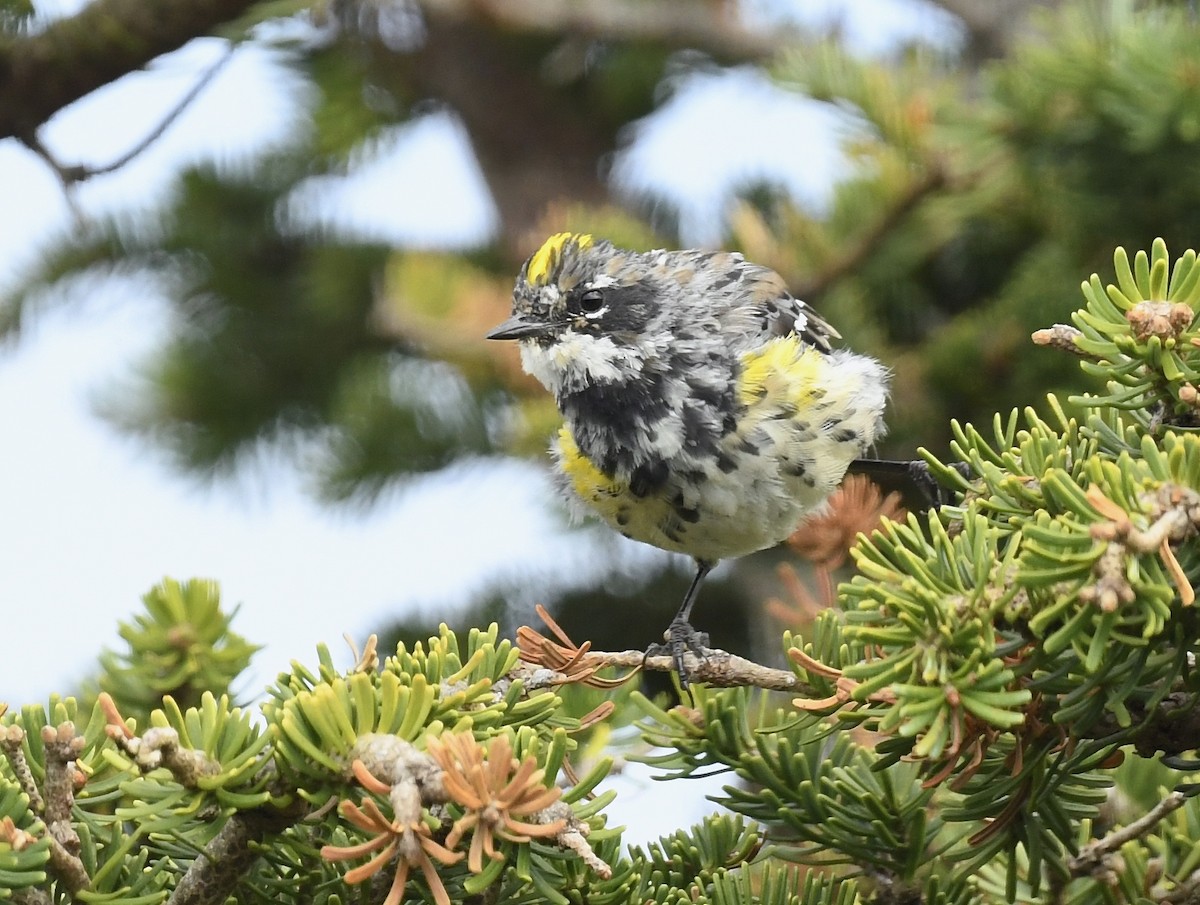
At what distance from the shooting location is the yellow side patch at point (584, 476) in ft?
8.46

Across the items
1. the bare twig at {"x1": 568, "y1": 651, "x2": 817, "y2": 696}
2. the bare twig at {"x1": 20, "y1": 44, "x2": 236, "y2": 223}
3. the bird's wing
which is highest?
the bare twig at {"x1": 20, "y1": 44, "x2": 236, "y2": 223}

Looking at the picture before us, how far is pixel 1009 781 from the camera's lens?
1217 millimetres

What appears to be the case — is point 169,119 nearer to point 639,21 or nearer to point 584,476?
point 584,476

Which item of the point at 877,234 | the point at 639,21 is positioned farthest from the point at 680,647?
the point at 639,21

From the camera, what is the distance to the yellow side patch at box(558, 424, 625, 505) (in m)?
2.58

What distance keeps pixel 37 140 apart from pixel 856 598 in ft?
4.33

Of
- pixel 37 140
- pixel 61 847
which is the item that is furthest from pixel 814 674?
pixel 37 140

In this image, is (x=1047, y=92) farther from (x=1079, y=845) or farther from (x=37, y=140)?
(x=37, y=140)

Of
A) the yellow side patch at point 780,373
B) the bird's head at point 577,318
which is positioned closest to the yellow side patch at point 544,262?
the bird's head at point 577,318

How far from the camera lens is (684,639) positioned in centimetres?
208

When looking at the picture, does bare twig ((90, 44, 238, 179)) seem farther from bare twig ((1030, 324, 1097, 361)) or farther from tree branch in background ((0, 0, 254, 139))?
bare twig ((1030, 324, 1097, 361))

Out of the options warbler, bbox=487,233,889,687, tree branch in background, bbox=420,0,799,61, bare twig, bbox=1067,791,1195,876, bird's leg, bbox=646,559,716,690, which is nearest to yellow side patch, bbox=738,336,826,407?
warbler, bbox=487,233,889,687

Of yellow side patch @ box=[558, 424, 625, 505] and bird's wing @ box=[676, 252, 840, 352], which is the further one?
bird's wing @ box=[676, 252, 840, 352]

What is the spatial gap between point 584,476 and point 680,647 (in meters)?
0.89
